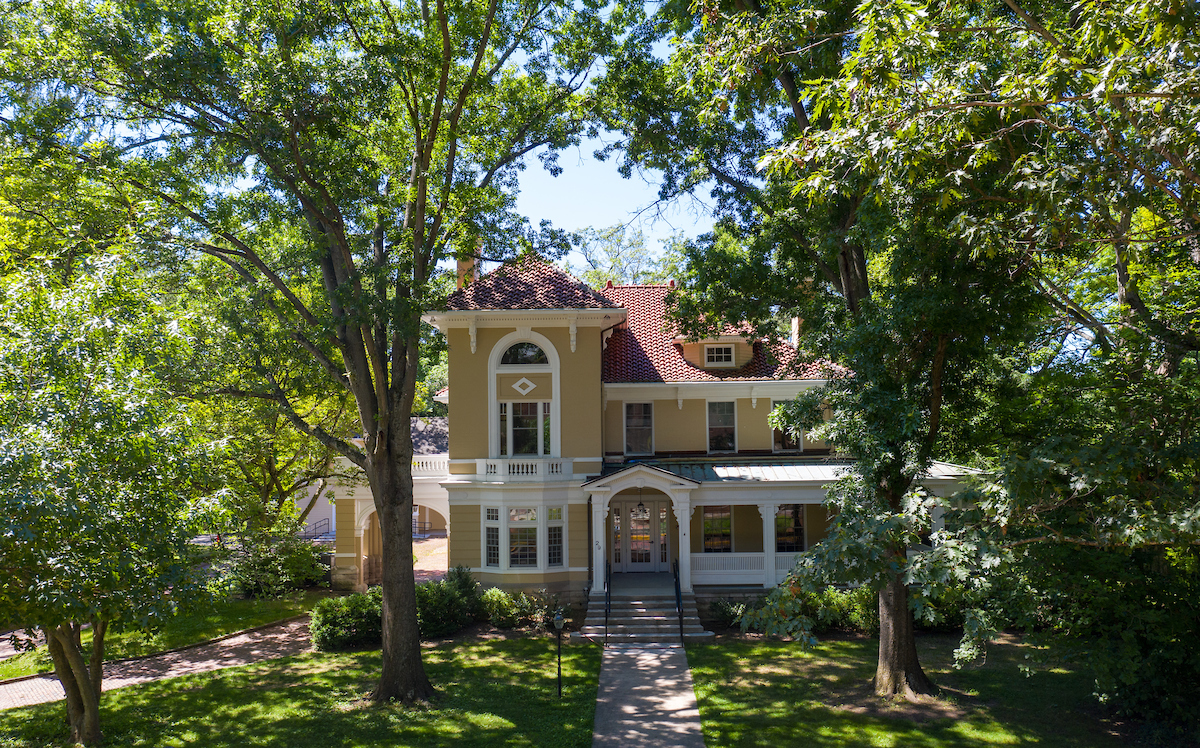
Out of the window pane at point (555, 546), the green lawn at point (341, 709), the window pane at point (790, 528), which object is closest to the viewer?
the green lawn at point (341, 709)

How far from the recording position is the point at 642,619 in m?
18.0

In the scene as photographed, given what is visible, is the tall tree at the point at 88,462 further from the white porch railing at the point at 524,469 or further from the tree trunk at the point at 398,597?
the white porch railing at the point at 524,469

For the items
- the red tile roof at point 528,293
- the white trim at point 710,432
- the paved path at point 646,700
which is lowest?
the paved path at point 646,700

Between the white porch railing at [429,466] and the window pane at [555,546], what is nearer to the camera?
the window pane at [555,546]

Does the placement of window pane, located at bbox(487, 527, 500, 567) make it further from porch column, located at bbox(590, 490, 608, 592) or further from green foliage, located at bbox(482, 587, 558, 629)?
porch column, located at bbox(590, 490, 608, 592)

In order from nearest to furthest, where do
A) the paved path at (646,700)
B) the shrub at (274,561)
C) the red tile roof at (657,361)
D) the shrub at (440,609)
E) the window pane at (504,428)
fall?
the paved path at (646,700), the shrub at (274,561), the shrub at (440,609), the window pane at (504,428), the red tile roof at (657,361)

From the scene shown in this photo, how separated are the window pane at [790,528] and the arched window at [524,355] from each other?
8.47 meters

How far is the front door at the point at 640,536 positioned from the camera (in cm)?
2205

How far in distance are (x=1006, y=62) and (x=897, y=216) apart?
10.3 feet

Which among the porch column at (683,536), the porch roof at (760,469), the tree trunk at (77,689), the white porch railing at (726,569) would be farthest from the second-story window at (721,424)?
the tree trunk at (77,689)

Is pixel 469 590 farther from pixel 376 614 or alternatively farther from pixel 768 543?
pixel 768 543

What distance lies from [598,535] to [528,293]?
7.00 metres

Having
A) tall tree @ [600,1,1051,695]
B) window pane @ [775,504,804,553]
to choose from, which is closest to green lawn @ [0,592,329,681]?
tall tree @ [600,1,1051,695]

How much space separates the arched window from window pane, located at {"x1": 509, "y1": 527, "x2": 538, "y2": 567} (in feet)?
15.3
